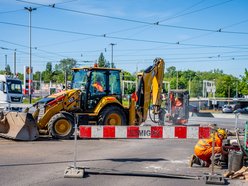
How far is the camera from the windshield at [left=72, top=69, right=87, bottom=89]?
641 inches

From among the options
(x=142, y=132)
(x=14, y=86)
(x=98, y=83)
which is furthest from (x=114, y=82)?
(x=14, y=86)

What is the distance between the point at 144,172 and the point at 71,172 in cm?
167

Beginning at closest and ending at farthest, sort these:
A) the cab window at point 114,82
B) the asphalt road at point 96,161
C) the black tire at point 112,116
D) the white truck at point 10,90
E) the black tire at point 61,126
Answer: the asphalt road at point 96,161 → the black tire at point 61,126 → the black tire at point 112,116 → the cab window at point 114,82 → the white truck at point 10,90

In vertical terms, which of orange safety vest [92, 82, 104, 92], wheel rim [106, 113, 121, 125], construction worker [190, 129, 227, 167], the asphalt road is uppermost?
orange safety vest [92, 82, 104, 92]

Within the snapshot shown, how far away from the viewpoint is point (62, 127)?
1516 centimetres

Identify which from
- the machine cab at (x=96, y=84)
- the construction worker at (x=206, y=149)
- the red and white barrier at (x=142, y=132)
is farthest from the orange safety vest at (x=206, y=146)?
the machine cab at (x=96, y=84)

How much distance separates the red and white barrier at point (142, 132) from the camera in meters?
9.94

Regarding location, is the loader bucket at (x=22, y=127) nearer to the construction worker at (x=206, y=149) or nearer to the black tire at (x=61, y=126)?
the black tire at (x=61, y=126)

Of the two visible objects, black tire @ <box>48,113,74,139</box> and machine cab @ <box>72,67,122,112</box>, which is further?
machine cab @ <box>72,67,122,112</box>

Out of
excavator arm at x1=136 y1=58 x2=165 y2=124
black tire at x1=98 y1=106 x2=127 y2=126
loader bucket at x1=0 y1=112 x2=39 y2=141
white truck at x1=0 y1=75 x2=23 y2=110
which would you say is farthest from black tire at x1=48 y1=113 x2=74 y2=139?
white truck at x1=0 y1=75 x2=23 y2=110

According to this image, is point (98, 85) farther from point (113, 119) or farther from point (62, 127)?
point (62, 127)

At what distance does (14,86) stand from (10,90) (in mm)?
604

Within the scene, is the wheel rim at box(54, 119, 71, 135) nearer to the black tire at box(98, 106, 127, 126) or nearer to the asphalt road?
the asphalt road

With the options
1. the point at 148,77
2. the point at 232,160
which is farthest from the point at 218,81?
the point at 232,160
